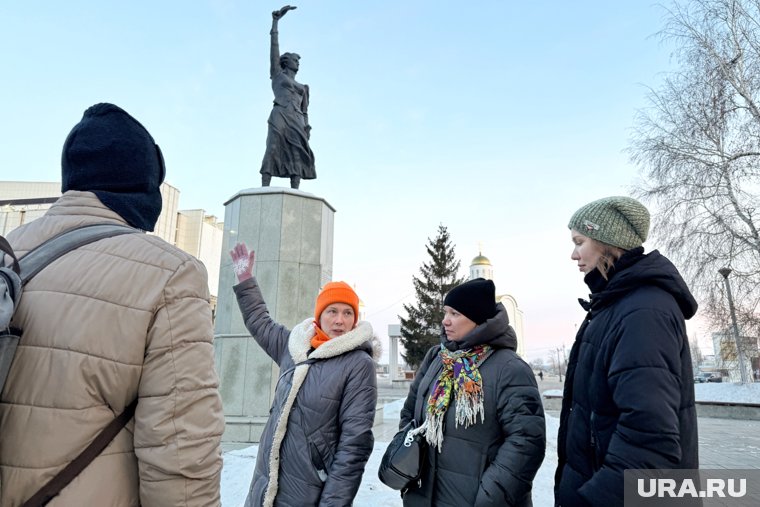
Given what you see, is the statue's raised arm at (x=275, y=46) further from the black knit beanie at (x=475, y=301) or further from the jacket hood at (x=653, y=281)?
the jacket hood at (x=653, y=281)

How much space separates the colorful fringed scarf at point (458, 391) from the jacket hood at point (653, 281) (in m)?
0.78

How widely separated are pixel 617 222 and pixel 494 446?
121 centimetres

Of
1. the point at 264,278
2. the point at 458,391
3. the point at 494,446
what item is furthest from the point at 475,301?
the point at 264,278

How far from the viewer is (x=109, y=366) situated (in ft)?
3.81

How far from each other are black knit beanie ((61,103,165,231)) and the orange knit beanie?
162cm

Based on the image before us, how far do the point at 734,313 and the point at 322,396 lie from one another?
578 inches

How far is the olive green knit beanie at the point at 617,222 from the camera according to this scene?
1.99 m

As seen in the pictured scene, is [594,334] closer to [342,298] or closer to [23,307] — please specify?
[342,298]

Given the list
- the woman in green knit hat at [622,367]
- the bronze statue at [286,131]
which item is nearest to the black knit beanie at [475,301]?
the woman in green knit hat at [622,367]

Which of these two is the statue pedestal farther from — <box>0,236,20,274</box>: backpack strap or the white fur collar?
<box>0,236,20,274</box>: backpack strap

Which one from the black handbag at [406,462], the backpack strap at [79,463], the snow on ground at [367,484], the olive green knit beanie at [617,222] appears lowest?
the snow on ground at [367,484]

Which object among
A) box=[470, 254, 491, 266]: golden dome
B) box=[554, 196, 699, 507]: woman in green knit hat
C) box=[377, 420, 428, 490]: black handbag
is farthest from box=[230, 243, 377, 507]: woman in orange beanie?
box=[470, 254, 491, 266]: golden dome

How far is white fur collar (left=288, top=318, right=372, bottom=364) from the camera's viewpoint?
272 centimetres

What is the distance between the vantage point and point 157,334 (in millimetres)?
1236
